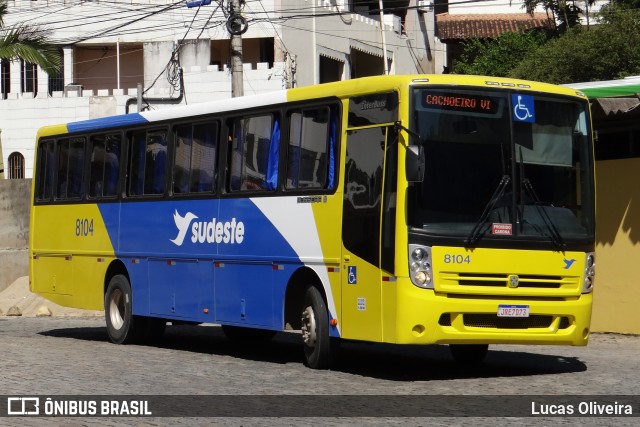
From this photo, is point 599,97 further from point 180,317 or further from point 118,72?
point 118,72

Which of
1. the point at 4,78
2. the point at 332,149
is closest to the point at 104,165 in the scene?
the point at 332,149

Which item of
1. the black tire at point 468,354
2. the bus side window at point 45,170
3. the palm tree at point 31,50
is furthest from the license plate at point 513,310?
the palm tree at point 31,50

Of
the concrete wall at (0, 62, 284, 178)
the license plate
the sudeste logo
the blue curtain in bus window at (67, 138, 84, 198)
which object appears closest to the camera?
the license plate

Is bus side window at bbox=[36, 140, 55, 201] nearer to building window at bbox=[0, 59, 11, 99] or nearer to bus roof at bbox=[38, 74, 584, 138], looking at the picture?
bus roof at bbox=[38, 74, 584, 138]

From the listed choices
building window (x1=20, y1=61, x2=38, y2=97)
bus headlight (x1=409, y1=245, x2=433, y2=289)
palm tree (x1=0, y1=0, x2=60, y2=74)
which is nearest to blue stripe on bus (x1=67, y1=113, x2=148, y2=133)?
bus headlight (x1=409, y1=245, x2=433, y2=289)

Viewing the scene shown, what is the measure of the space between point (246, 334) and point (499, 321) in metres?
6.48

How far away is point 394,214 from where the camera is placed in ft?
46.3

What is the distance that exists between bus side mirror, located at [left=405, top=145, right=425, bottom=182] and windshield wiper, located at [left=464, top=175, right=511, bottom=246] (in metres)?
0.88

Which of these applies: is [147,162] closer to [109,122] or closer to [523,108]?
[109,122]

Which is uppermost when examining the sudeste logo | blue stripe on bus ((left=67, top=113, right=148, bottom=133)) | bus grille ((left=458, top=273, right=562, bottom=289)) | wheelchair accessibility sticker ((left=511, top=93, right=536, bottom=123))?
blue stripe on bus ((left=67, top=113, right=148, bottom=133))

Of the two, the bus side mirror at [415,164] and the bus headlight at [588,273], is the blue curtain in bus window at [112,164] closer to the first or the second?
the bus side mirror at [415,164]

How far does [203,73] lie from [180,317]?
28.2 m

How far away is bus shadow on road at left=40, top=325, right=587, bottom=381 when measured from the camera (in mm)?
15359

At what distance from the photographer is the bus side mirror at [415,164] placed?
13.6 meters
